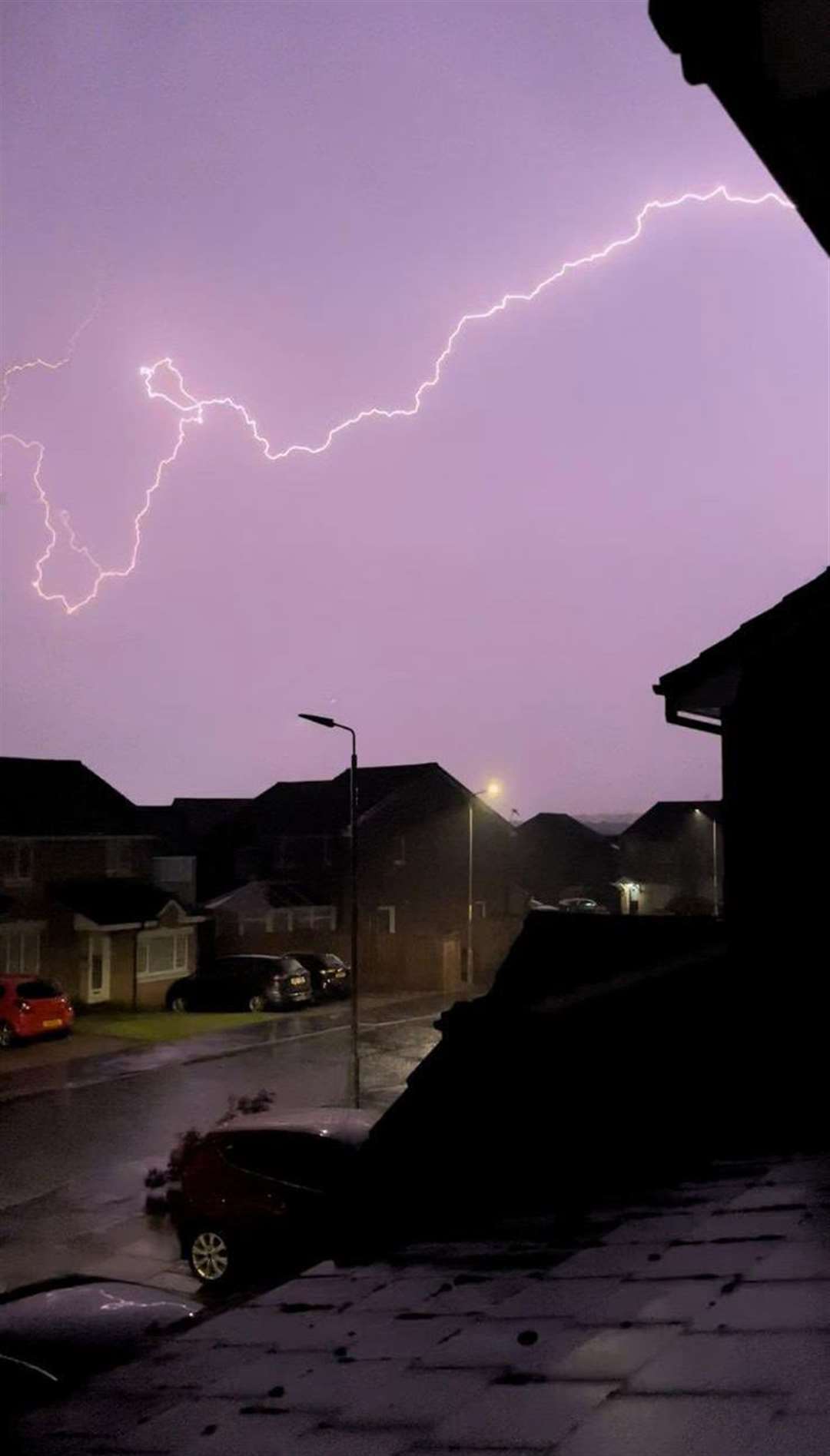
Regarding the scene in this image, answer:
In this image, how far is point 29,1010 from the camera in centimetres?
2905

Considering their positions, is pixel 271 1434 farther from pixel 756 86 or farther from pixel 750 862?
pixel 750 862

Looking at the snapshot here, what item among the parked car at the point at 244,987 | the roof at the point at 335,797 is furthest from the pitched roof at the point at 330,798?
the parked car at the point at 244,987

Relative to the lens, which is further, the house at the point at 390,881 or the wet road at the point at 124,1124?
the house at the point at 390,881

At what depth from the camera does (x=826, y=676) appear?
8.34 m

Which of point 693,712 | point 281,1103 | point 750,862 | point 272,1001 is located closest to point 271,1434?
point 750,862

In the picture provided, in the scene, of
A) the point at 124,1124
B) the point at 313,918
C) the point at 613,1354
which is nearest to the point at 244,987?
the point at 313,918

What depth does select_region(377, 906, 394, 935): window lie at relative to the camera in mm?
47844

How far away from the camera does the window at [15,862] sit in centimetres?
3572

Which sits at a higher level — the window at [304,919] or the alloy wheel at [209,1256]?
the window at [304,919]

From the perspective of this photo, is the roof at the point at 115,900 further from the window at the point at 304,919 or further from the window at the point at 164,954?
the window at the point at 304,919

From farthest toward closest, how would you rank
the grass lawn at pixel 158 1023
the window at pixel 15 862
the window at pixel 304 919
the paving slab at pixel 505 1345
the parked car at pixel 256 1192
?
the window at pixel 304 919 < the window at pixel 15 862 < the grass lawn at pixel 158 1023 < the parked car at pixel 256 1192 < the paving slab at pixel 505 1345

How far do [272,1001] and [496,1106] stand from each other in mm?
31446

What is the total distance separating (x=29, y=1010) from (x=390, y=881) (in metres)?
21.8

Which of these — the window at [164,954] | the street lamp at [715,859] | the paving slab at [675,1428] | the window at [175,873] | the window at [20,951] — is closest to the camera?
the paving slab at [675,1428]
